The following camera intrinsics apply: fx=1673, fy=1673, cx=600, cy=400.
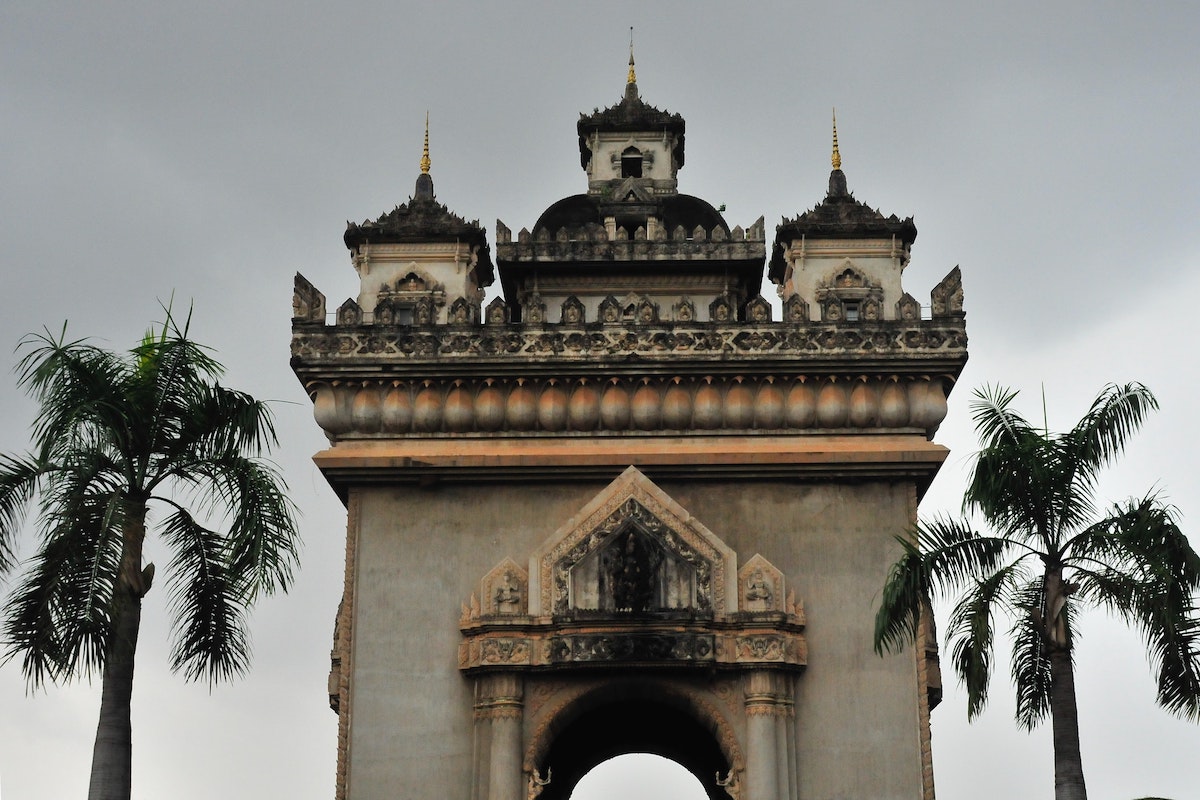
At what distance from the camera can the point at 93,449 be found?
17.5 m

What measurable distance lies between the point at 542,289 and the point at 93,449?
10.4 metres

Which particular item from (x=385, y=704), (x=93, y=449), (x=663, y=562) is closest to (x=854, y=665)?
(x=663, y=562)

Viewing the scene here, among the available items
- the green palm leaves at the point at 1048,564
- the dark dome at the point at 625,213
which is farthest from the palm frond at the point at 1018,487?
the dark dome at the point at 625,213

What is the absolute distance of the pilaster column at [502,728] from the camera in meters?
21.2

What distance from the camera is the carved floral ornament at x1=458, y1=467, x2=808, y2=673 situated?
2169cm

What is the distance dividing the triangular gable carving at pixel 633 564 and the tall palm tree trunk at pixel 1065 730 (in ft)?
15.9

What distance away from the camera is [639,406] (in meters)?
23.1

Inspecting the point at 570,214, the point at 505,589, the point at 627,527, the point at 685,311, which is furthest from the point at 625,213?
the point at 505,589

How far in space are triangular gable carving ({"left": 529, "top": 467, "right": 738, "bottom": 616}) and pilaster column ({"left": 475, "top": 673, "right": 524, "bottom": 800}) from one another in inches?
40.9

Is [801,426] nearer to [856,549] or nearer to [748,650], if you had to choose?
[856,549]

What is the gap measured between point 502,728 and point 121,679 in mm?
5979

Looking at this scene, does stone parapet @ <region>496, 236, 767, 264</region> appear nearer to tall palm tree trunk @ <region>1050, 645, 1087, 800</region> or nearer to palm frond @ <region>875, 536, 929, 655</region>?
palm frond @ <region>875, 536, 929, 655</region>

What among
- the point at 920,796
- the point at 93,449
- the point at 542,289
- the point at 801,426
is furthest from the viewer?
the point at 542,289

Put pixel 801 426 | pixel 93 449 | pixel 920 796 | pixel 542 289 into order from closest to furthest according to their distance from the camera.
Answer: pixel 93 449, pixel 920 796, pixel 801 426, pixel 542 289
